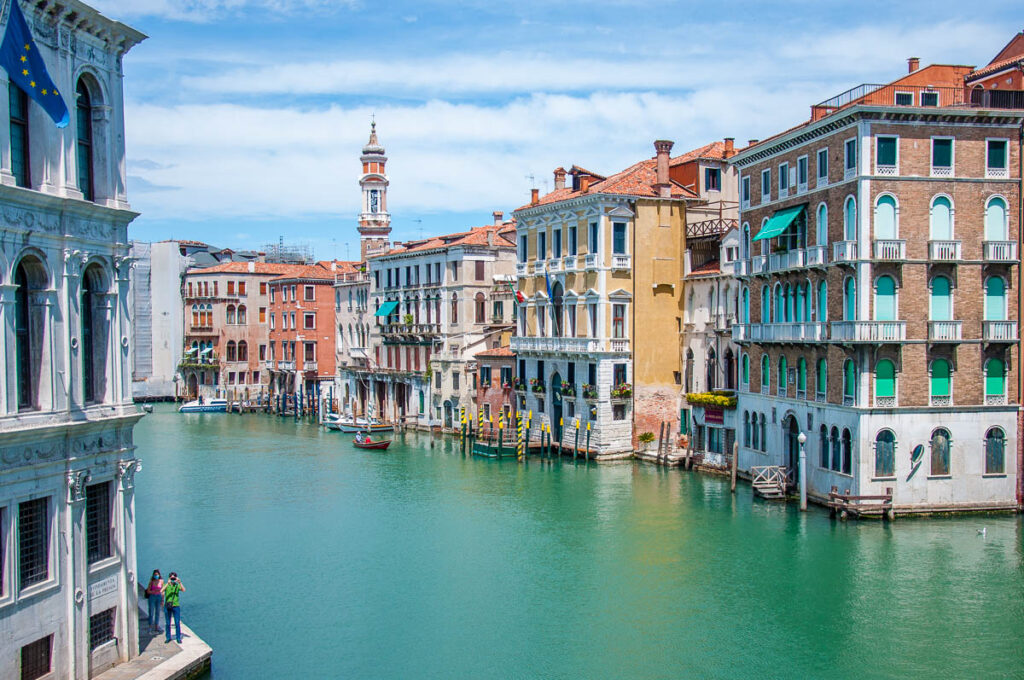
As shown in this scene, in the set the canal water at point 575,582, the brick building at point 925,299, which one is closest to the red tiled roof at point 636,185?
the canal water at point 575,582

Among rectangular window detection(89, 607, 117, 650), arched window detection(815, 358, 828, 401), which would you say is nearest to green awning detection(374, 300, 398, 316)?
arched window detection(815, 358, 828, 401)

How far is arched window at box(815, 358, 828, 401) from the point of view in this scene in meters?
27.3

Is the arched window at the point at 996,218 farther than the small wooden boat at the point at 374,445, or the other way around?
the small wooden boat at the point at 374,445

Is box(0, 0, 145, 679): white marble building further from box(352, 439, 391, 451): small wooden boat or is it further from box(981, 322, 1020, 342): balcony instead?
box(352, 439, 391, 451): small wooden boat

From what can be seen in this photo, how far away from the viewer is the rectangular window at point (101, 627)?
534 inches

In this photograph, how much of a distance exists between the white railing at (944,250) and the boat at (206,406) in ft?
161

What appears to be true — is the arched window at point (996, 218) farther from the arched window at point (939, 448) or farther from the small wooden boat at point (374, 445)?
the small wooden boat at point (374, 445)

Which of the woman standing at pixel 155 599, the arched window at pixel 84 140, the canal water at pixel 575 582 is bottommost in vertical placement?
the canal water at pixel 575 582

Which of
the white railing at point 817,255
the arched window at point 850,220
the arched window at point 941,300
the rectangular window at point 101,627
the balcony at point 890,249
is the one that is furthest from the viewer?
the white railing at point 817,255

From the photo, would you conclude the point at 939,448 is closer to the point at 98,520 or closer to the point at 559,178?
the point at 98,520

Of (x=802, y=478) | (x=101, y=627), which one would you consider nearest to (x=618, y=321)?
(x=802, y=478)

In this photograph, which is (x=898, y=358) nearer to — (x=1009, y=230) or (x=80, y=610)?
(x=1009, y=230)

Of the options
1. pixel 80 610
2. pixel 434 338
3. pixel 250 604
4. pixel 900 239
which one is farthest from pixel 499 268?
pixel 80 610

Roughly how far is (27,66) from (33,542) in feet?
18.6
